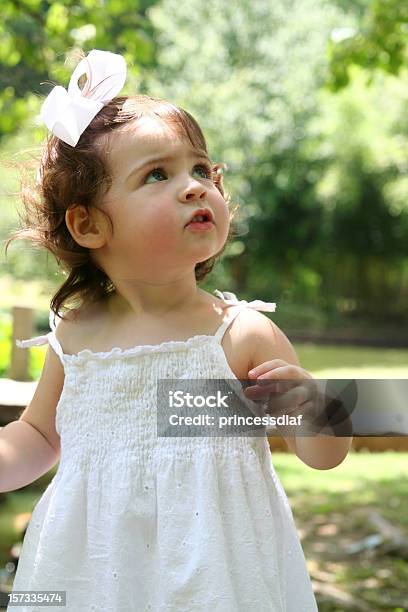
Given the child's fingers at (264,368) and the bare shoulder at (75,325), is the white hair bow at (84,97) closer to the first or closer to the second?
the bare shoulder at (75,325)

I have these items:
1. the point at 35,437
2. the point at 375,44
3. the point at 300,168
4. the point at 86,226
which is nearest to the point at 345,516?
the point at 375,44

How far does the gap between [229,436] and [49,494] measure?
0.28 metres

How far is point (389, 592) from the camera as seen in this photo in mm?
2932

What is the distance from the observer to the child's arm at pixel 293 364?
1.08m

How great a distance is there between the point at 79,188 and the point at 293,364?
0.38 meters

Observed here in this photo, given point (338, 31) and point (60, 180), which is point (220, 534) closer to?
point (60, 180)

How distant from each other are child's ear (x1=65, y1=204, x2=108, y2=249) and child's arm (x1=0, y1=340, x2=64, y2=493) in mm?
175

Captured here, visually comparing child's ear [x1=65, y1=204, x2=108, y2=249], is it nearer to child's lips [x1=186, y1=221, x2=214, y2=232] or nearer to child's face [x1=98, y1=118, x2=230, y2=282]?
child's face [x1=98, y1=118, x2=230, y2=282]

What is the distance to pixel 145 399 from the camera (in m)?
1.14

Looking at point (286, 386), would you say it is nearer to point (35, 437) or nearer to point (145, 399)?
point (145, 399)

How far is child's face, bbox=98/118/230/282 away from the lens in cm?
110

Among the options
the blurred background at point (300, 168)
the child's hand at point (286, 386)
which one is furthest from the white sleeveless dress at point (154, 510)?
the blurred background at point (300, 168)

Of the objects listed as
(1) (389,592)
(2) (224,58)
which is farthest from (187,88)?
(1) (389,592)

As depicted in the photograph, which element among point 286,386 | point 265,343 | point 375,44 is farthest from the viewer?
point 375,44
